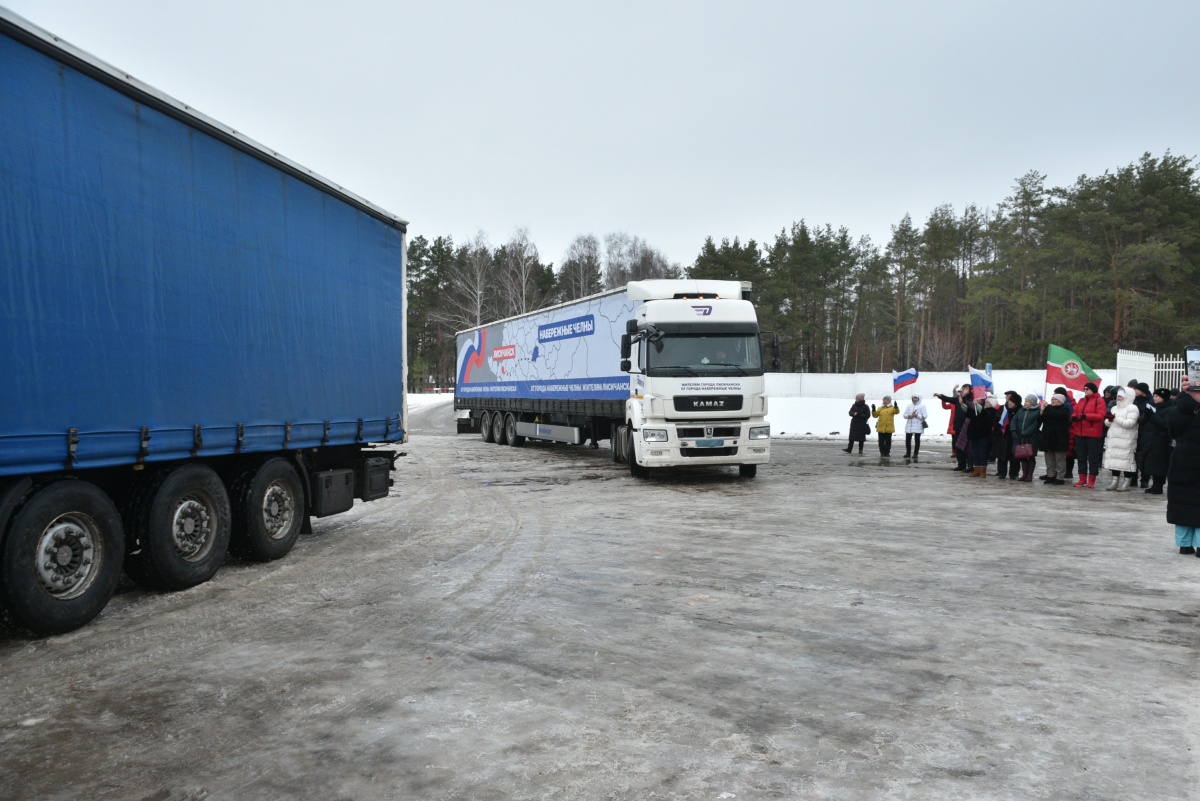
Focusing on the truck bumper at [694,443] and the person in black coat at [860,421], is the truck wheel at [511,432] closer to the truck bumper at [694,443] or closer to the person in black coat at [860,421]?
the person in black coat at [860,421]

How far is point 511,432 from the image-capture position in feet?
79.6

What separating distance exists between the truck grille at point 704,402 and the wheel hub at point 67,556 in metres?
9.58

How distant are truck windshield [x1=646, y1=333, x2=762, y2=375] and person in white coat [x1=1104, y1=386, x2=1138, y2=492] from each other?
19.1 feet

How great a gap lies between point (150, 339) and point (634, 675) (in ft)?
14.5

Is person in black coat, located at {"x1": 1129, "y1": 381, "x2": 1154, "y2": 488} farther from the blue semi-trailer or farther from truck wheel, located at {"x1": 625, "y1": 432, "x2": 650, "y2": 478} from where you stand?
the blue semi-trailer

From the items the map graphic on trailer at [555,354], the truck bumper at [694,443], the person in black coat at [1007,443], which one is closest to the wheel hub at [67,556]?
the truck bumper at [694,443]

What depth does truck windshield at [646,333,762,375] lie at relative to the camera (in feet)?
45.8

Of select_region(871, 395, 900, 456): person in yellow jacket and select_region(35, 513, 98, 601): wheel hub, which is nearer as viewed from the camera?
select_region(35, 513, 98, 601): wheel hub

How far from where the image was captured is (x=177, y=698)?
4.21 metres

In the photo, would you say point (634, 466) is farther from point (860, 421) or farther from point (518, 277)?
point (518, 277)

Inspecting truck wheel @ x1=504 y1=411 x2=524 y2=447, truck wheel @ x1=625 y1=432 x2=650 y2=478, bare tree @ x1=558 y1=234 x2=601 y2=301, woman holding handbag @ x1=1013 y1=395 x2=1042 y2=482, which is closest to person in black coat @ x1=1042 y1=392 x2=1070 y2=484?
woman holding handbag @ x1=1013 y1=395 x2=1042 y2=482

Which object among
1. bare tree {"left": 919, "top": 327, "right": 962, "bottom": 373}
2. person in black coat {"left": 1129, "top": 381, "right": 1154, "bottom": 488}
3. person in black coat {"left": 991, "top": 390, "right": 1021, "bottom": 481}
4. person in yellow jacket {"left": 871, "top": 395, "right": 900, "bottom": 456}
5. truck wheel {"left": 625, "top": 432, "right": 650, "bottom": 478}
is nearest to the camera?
person in black coat {"left": 1129, "top": 381, "right": 1154, "bottom": 488}

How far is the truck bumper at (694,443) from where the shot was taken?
13.9m

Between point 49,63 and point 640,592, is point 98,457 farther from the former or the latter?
point 640,592
